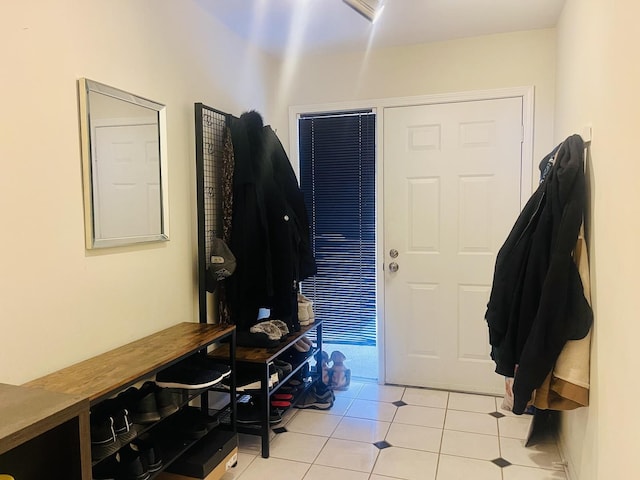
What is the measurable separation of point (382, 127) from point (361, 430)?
2.04m

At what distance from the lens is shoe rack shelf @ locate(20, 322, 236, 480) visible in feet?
3.98

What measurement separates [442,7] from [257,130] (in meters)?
1.27

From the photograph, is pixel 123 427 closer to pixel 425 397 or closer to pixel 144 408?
pixel 144 408

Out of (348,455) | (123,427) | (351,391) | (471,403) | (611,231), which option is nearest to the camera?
(611,231)

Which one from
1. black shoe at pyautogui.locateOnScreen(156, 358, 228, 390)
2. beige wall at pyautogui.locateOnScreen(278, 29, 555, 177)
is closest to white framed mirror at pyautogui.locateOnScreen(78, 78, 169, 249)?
black shoe at pyautogui.locateOnScreen(156, 358, 228, 390)

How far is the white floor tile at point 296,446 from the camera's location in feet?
8.14

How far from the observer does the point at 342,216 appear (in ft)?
11.8

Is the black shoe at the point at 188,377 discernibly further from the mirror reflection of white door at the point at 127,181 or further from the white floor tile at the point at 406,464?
the white floor tile at the point at 406,464

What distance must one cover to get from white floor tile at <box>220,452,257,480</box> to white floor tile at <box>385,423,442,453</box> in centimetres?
77

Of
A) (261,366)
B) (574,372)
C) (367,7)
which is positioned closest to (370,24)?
(367,7)

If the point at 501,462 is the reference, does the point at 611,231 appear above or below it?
above

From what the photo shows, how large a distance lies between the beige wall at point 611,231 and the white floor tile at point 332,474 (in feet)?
3.25

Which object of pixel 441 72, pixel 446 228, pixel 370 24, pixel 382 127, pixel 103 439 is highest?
pixel 370 24

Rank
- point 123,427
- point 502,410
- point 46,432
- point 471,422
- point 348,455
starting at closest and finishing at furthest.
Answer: point 46,432 → point 123,427 → point 348,455 → point 471,422 → point 502,410
